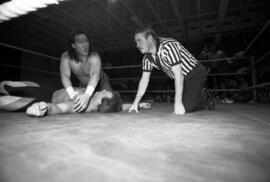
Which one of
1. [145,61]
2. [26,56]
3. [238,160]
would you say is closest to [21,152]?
[238,160]

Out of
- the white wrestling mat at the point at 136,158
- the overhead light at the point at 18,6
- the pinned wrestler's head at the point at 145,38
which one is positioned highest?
the overhead light at the point at 18,6

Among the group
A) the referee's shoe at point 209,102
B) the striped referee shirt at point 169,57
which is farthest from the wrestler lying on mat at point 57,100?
the referee's shoe at point 209,102

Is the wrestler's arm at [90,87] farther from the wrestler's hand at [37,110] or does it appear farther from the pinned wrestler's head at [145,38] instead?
the pinned wrestler's head at [145,38]

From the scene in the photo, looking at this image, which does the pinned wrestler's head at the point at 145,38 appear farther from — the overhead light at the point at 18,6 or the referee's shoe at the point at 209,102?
the overhead light at the point at 18,6

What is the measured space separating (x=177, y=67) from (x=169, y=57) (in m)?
0.11

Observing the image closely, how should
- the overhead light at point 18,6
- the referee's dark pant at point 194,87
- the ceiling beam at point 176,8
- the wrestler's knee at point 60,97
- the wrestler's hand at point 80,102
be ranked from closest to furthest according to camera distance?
the wrestler's hand at point 80,102 → the wrestler's knee at point 60,97 → the referee's dark pant at point 194,87 → the overhead light at point 18,6 → the ceiling beam at point 176,8

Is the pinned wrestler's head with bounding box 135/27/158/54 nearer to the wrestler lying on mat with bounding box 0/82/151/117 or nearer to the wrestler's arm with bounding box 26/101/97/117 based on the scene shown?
the wrestler lying on mat with bounding box 0/82/151/117

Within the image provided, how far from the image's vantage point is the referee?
1308 mm

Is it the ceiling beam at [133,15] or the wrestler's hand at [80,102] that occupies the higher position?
the ceiling beam at [133,15]

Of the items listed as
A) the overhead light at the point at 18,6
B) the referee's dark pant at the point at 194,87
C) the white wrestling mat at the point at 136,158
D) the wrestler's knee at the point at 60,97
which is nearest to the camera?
the white wrestling mat at the point at 136,158

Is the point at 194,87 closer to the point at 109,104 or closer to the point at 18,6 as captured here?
the point at 109,104

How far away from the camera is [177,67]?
1.30m

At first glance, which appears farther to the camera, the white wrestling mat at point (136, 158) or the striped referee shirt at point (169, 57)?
the striped referee shirt at point (169, 57)

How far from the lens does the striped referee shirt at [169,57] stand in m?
1.32
